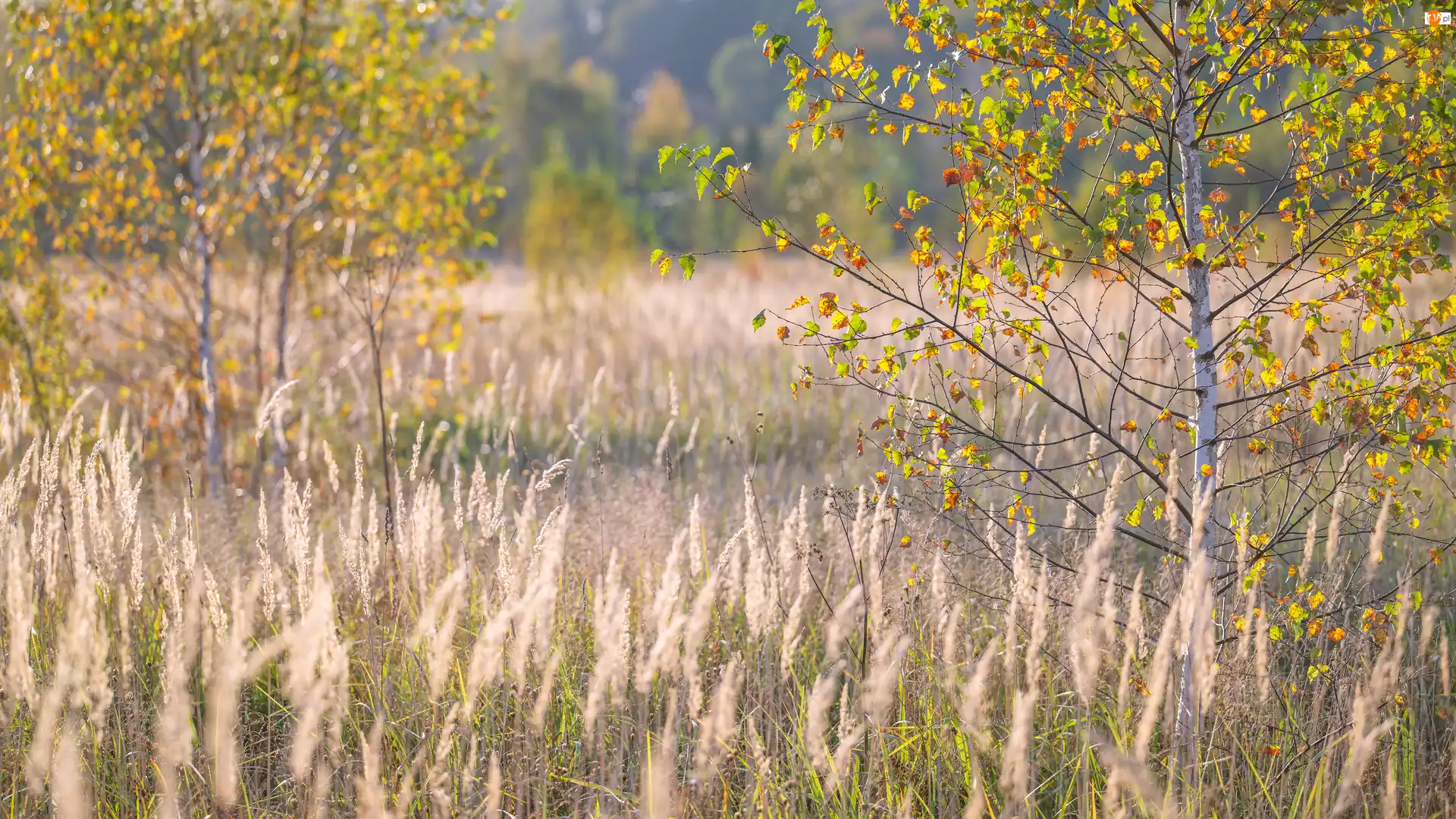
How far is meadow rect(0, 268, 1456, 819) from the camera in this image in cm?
184

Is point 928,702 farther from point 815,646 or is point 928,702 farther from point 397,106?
point 397,106

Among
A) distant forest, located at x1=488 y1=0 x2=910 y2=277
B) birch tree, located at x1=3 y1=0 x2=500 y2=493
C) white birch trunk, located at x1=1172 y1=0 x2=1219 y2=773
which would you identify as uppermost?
distant forest, located at x1=488 y1=0 x2=910 y2=277

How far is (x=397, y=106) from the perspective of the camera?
19.1ft

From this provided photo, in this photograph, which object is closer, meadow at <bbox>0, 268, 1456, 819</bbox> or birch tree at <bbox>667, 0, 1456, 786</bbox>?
meadow at <bbox>0, 268, 1456, 819</bbox>

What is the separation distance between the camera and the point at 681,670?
114 inches

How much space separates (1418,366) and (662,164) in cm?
172

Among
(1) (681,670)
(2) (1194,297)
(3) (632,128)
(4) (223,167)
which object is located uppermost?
(3) (632,128)

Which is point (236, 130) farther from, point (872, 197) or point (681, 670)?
point (872, 197)

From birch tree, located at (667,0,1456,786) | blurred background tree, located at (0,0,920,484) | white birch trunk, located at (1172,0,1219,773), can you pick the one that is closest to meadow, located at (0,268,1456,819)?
white birch trunk, located at (1172,0,1219,773)

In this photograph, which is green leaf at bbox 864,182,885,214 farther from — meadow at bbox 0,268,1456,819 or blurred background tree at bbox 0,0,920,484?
blurred background tree at bbox 0,0,920,484

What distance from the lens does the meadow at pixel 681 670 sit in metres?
1.84

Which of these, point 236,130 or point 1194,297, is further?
point 236,130

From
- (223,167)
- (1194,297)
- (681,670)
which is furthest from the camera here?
(223,167)

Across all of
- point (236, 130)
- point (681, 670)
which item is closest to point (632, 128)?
point (236, 130)
